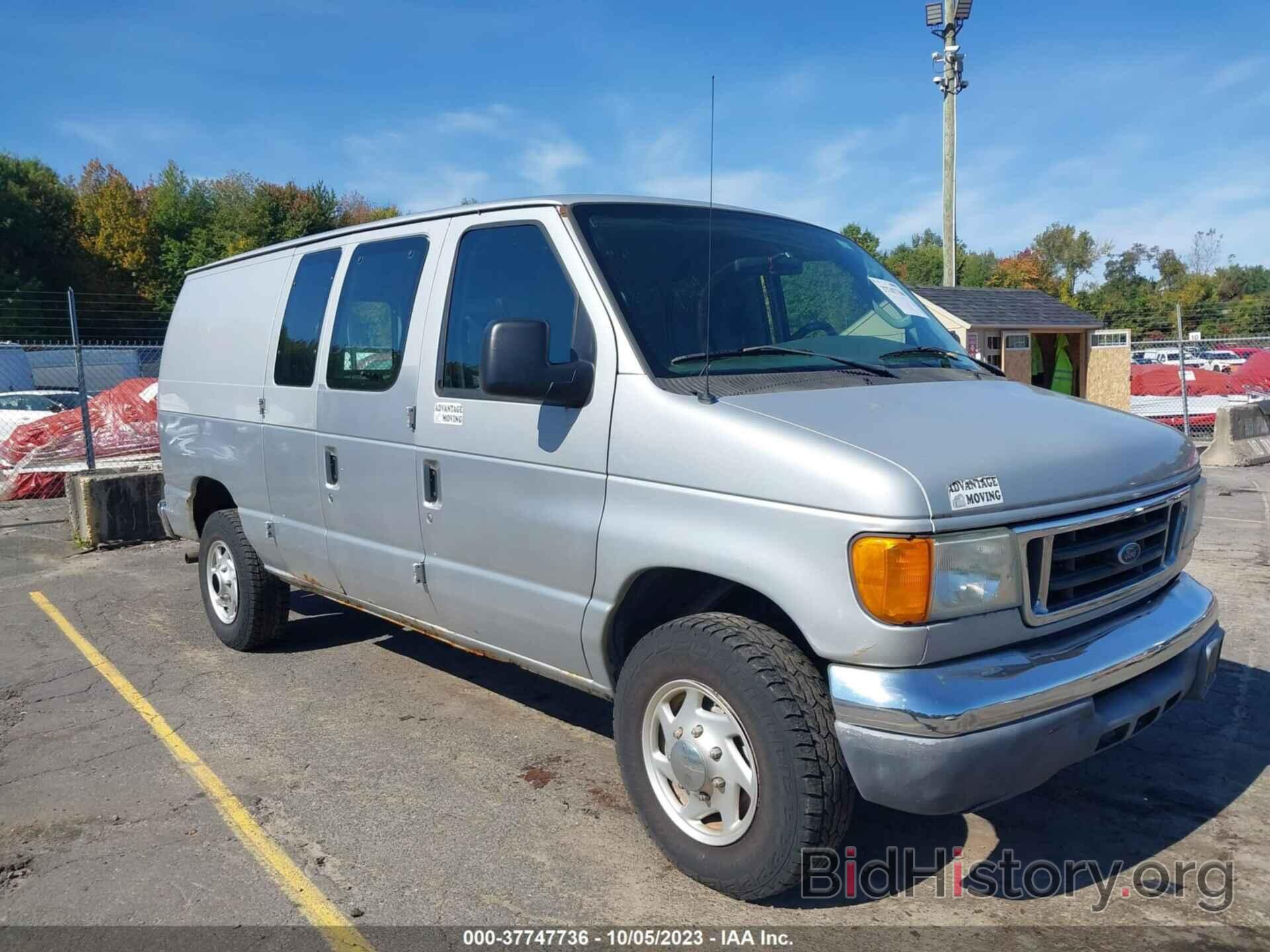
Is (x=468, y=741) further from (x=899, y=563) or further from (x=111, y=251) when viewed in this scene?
(x=111, y=251)

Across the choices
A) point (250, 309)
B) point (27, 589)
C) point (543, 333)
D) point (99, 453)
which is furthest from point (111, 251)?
point (543, 333)

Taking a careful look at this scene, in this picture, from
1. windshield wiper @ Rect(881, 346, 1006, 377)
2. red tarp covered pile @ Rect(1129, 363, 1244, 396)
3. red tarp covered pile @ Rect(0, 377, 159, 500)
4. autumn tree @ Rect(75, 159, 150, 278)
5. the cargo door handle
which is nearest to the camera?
windshield wiper @ Rect(881, 346, 1006, 377)

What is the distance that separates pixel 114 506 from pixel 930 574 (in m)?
9.53

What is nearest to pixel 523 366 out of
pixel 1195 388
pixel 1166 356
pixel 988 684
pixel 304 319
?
pixel 988 684

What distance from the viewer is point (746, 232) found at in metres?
4.25

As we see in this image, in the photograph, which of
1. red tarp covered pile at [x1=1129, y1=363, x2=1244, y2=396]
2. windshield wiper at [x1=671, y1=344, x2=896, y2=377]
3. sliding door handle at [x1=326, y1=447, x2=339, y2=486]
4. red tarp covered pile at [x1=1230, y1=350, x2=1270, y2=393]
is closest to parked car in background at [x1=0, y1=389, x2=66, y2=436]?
sliding door handle at [x1=326, y1=447, x2=339, y2=486]

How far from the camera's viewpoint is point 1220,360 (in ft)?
123

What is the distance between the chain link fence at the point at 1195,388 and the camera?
50.0ft

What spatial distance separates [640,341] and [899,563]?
49.7 inches

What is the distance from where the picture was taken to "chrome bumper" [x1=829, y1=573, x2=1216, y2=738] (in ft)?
8.84

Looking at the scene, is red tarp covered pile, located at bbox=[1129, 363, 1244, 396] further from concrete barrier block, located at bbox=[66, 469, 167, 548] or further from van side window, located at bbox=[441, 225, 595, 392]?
van side window, located at bbox=[441, 225, 595, 392]

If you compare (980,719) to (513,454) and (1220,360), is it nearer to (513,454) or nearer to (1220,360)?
(513,454)

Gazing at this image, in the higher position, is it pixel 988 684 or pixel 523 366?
pixel 523 366

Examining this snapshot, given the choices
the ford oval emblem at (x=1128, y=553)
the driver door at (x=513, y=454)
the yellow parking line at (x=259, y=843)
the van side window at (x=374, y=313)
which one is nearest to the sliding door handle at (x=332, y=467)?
the van side window at (x=374, y=313)
